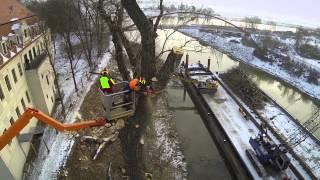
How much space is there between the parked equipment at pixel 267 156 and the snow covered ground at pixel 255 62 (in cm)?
1709

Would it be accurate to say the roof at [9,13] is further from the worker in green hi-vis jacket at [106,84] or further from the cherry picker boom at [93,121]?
the worker in green hi-vis jacket at [106,84]

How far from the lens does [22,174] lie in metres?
17.2

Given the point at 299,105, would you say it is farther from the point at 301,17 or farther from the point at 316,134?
the point at 301,17

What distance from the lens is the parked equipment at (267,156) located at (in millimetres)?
17359

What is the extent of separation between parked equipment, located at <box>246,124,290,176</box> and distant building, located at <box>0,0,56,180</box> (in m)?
14.4

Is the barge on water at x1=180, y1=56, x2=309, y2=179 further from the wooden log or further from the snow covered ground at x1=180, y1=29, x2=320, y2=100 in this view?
the snow covered ground at x1=180, y1=29, x2=320, y2=100

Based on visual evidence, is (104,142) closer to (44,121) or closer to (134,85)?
(44,121)

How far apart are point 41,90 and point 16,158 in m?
6.19

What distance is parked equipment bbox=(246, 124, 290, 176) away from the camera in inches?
683

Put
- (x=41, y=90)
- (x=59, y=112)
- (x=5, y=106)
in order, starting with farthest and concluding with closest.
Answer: (x=59, y=112)
(x=41, y=90)
(x=5, y=106)

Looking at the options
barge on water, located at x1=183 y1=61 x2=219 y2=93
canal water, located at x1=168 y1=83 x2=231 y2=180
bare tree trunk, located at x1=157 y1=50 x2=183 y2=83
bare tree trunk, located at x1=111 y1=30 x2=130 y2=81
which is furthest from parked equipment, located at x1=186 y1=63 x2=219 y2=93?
bare tree trunk, located at x1=157 y1=50 x2=183 y2=83

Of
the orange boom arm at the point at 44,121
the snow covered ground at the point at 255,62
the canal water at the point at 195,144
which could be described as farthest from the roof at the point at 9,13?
the snow covered ground at the point at 255,62

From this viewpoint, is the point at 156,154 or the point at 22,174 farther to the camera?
the point at 156,154

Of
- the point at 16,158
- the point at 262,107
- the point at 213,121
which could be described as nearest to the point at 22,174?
the point at 16,158
